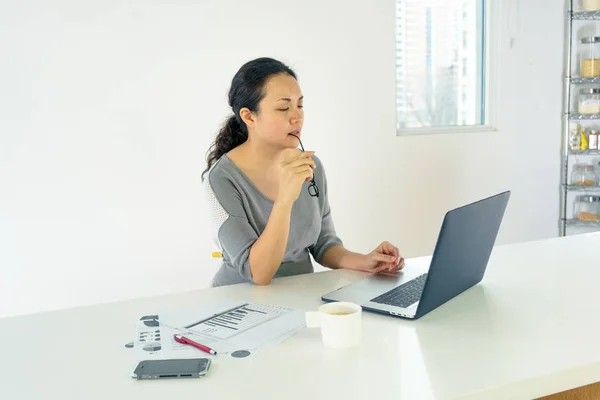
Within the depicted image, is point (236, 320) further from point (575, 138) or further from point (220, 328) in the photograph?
point (575, 138)

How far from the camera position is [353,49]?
11.0 ft

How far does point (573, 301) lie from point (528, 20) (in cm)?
289

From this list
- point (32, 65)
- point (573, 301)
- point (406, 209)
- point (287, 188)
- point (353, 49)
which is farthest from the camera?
point (406, 209)

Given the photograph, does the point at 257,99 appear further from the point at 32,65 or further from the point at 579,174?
the point at 579,174

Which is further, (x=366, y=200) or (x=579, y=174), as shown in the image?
(x=579, y=174)

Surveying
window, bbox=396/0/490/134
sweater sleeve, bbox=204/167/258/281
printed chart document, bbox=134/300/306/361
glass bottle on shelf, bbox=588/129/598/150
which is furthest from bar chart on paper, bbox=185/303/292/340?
glass bottle on shelf, bbox=588/129/598/150

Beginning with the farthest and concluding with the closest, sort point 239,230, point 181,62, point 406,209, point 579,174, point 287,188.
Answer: point 579,174, point 406,209, point 181,62, point 239,230, point 287,188

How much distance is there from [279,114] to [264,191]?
0.22 m

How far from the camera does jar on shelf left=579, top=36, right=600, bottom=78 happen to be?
371 centimetres

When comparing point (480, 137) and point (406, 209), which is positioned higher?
point (480, 137)

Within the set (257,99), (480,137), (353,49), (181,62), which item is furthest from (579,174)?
(257,99)

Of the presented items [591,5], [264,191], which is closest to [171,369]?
[264,191]

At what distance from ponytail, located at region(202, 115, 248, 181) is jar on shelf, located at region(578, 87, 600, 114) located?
263 centimetres

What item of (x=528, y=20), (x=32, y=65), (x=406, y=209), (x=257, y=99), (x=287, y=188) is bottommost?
(x=406, y=209)
